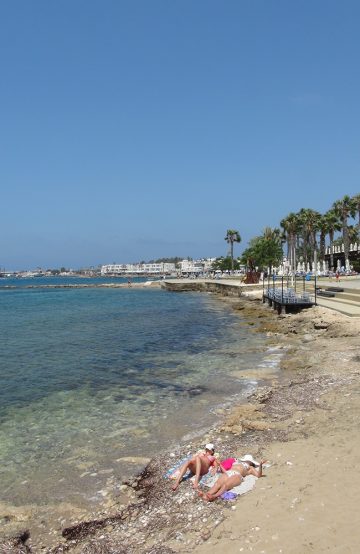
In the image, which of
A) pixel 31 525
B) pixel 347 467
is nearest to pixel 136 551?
pixel 31 525

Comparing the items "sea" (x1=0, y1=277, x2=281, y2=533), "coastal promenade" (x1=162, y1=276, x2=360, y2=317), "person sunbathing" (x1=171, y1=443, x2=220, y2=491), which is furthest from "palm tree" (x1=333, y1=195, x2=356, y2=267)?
"person sunbathing" (x1=171, y1=443, x2=220, y2=491)

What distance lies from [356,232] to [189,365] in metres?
92.8

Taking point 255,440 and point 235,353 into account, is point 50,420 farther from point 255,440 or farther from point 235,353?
point 235,353

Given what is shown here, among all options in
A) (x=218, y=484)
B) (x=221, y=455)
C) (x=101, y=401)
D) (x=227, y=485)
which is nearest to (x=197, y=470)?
(x=218, y=484)

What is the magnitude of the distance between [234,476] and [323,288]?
42362 mm

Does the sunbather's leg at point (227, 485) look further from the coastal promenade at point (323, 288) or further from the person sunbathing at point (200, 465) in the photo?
the coastal promenade at point (323, 288)

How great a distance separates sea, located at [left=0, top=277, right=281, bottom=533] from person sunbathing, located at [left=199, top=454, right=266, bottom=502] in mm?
2013

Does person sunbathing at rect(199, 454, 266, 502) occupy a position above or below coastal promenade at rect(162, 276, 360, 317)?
below

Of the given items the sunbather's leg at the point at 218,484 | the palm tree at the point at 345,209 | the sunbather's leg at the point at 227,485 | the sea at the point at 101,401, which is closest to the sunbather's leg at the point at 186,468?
the sunbather's leg at the point at 218,484

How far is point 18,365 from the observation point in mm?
20125

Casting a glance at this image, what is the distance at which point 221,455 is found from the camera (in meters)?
8.86

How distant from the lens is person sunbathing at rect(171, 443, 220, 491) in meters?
7.76

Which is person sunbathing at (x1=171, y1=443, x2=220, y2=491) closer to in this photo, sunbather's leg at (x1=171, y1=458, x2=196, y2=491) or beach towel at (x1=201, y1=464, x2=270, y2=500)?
sunbather's leg at (x1=171, y1=458, x2=196, y2=491)

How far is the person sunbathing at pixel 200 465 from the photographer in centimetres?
776
